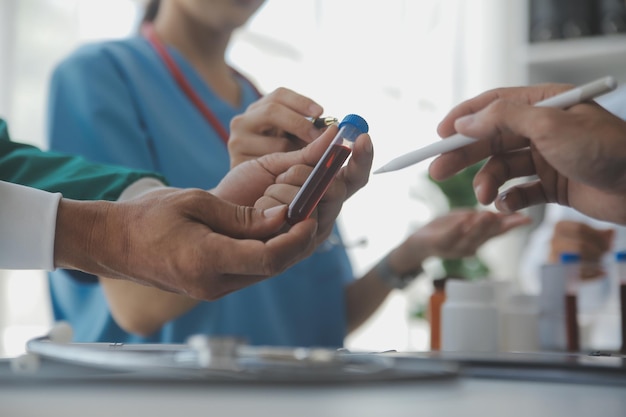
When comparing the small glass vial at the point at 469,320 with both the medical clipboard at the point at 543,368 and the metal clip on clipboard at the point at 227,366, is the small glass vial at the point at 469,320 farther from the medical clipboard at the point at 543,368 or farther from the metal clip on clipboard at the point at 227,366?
the metal clip on clipboard at the point at 227,366

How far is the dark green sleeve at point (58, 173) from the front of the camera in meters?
0.76

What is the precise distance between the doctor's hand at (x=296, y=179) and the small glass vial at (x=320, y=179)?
0.09ft

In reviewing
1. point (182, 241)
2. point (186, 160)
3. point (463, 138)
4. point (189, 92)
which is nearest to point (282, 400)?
point (182, 241)

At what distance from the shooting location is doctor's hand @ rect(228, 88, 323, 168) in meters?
0.76

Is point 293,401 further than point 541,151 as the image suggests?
No

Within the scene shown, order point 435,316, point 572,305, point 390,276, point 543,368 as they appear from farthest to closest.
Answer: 1. point 390,276
2. point 572,305
3. point 435,316
4. point 543,368

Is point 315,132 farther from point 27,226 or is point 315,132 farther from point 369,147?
point 27,226

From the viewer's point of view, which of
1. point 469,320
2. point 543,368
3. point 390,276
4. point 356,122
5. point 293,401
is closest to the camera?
point 293,401

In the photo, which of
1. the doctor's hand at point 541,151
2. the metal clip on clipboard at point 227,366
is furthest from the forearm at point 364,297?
the metal clip on clipboard at point 227,366

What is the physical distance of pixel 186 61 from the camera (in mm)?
1346

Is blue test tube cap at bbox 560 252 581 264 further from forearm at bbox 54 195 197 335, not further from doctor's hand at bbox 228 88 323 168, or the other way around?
forearm at bbox 54 195 197 335

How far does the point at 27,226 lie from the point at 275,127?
0.28m

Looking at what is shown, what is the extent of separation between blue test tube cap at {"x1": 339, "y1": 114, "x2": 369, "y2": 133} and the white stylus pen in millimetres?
77

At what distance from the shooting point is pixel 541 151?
2.41 ft
